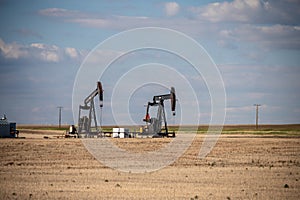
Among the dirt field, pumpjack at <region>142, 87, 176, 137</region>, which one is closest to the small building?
pumpjack at <region>142, 87, 176, 137</region>

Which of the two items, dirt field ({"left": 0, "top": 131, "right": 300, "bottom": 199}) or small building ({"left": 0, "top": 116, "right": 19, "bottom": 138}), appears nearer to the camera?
dirt field ({"left": 0, "top": 131, "right": 300, "bottom": 199})

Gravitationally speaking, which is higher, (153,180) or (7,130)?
(7,130)

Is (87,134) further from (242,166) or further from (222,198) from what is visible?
(222,198)

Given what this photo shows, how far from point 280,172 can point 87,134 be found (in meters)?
46.1

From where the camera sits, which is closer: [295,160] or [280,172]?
[280,172]

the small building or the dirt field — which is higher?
the small building

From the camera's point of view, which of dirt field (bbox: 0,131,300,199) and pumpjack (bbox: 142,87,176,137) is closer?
dirt field (bbox: 0,131,300,199)

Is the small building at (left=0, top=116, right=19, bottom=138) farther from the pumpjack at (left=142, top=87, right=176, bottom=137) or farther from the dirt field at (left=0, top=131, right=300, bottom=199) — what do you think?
the dirt field at (left=0, top=131, right=300, bottom=199)

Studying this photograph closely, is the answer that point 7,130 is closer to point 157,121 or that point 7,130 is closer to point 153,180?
point 157,121

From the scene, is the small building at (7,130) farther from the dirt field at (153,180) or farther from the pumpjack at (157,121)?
the dirt field at (153,180)

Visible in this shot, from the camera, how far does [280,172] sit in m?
29.0

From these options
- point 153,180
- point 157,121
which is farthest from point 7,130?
point 153,180

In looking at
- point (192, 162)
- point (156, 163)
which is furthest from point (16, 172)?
point (192, 162)

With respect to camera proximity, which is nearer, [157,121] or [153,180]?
[153,180]
